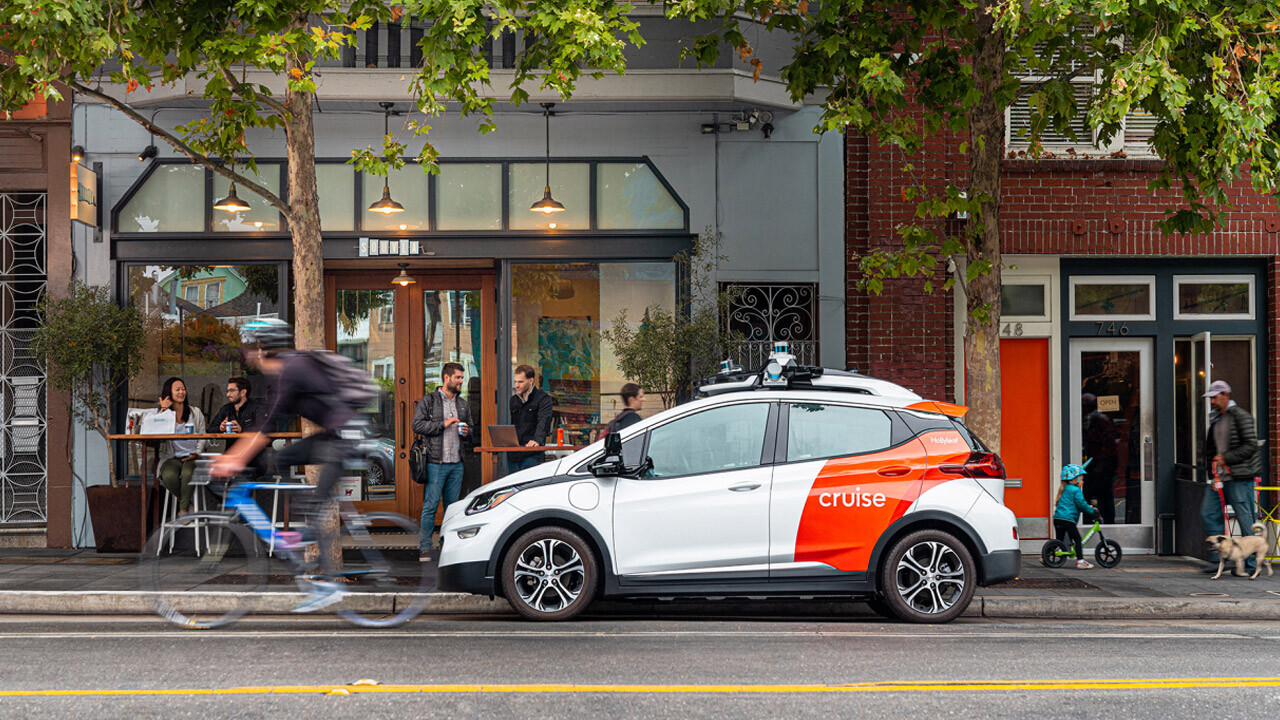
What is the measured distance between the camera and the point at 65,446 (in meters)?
12.2

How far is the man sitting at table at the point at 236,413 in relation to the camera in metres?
11.6

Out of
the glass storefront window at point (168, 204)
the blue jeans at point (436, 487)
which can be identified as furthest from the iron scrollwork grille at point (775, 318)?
the glass storefront window at point (168, 204)

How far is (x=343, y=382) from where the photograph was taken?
6969mm

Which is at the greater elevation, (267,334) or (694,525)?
(267,334)

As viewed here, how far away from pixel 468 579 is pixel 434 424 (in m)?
3.02

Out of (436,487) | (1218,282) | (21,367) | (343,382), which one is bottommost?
(436,487)

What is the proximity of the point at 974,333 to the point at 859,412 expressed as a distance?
2.70m

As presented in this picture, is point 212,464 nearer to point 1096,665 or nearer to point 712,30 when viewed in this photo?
point 1096,665

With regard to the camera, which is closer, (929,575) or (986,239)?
(929,575)

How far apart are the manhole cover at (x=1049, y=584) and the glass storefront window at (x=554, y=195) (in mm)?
6351

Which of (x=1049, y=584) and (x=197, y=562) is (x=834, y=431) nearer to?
(x=1049, y=584)

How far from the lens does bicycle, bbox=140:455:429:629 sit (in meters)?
7.21

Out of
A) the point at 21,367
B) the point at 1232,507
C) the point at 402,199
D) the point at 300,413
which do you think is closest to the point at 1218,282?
the point at 1232,507

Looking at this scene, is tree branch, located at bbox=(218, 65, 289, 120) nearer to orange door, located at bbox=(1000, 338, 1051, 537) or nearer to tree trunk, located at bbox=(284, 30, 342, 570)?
tree trunk, located at bbox=(284, 30, 342, 570)
